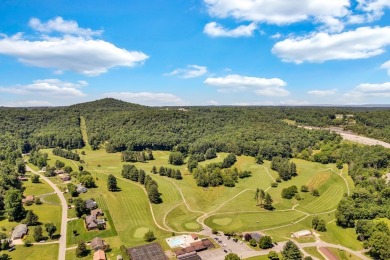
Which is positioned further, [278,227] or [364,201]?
[364,201]

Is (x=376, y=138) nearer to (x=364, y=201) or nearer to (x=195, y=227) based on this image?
(x=364, y=201)

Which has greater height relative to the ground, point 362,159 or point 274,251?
point 362,159

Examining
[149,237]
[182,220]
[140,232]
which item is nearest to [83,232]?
[140,232]

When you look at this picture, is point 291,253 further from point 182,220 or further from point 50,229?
point 50,229

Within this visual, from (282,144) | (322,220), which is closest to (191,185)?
(322,220)

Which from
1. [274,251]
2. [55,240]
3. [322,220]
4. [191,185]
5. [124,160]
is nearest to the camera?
[274,251]

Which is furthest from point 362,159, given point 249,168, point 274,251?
point 274,251

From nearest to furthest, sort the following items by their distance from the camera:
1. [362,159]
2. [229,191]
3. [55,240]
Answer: [55,240] < [229,191] < [362,159]

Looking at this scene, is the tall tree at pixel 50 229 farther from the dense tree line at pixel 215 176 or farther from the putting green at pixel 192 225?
the dense tree line at pixel 215 176
